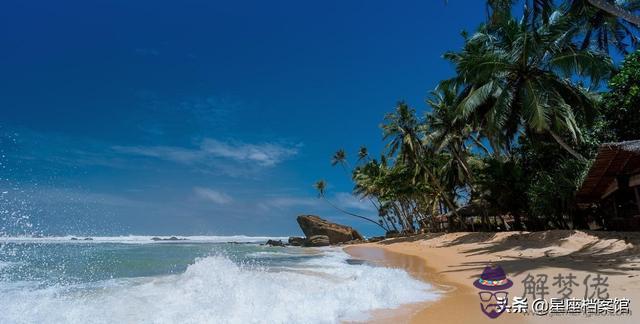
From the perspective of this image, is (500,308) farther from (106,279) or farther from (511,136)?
(511,136)

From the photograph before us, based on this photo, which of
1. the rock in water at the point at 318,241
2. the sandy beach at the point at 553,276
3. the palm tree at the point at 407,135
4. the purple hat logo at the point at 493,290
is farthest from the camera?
the rock in water at the point at 318,241

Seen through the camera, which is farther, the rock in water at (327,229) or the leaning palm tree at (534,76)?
the rock in water at (327,229)

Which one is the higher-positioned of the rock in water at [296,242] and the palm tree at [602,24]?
the palm tree at [602,24]

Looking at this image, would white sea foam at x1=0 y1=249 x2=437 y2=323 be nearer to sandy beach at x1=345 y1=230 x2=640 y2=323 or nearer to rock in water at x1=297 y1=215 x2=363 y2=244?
sandy beach at x1=345 y1=230 x2=640 y2=323

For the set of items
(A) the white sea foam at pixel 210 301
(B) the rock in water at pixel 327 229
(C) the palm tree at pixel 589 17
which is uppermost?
(C) the palm tree at pixel 589 17

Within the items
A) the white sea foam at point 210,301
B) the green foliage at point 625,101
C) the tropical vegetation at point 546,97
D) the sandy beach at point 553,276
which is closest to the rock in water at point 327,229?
the tropical vegetation at point 546,97

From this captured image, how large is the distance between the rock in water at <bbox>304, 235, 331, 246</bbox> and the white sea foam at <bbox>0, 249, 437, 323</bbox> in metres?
32.7

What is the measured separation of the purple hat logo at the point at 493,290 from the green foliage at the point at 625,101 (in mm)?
8497

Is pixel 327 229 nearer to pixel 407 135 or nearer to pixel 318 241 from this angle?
pixel 318 241

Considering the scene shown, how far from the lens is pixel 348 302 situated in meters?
6.44

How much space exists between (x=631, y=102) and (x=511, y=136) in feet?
15.5

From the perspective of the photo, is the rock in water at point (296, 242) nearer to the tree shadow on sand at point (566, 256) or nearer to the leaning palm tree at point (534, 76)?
the tree shadow on sand at point (566, 256)

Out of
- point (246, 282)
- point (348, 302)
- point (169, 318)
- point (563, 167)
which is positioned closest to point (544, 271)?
point (348, 302)

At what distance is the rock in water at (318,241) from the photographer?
41.5m
